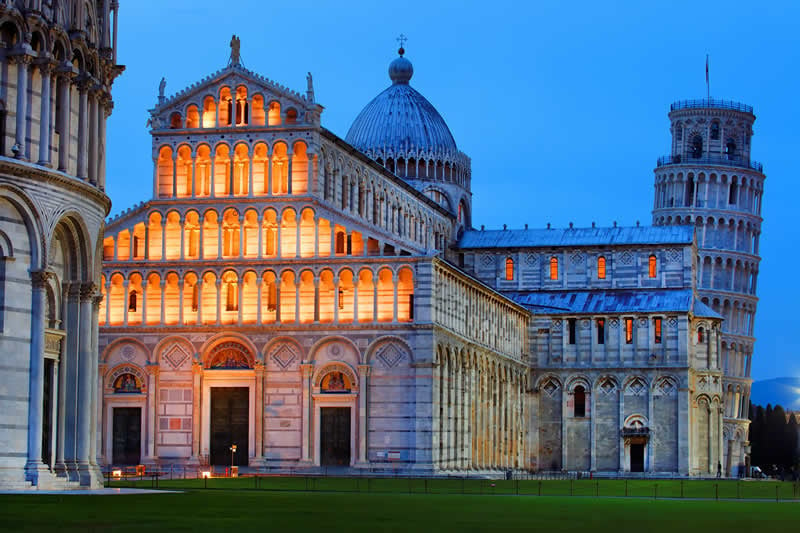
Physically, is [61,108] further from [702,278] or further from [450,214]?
[702,278]

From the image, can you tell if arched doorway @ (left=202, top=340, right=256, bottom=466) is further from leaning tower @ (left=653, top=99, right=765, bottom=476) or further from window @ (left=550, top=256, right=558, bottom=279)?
leaning tower @ (left=653, top=99, right=765, bottom=476)

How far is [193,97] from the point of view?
8844cm

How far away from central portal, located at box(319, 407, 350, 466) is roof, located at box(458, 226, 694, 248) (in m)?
36.2

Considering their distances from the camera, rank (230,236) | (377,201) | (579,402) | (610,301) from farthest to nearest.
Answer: (610,301) → (579,402) → (377,201) → (230,236)

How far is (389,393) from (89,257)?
113 feet

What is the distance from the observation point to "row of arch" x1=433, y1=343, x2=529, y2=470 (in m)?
86.4

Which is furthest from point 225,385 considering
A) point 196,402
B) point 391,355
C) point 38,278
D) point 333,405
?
point 38,278

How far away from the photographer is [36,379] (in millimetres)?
48469

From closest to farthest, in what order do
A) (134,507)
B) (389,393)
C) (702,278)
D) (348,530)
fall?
1. (348,530)
2. (134,507)
3. (389,393)
4. (702,278)

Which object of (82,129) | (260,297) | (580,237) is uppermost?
(580,237)

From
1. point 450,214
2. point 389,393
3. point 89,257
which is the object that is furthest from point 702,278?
point 89,257

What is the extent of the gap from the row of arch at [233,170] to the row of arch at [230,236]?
1.22m

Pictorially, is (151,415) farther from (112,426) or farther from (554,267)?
(554,267)

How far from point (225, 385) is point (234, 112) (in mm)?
15359
